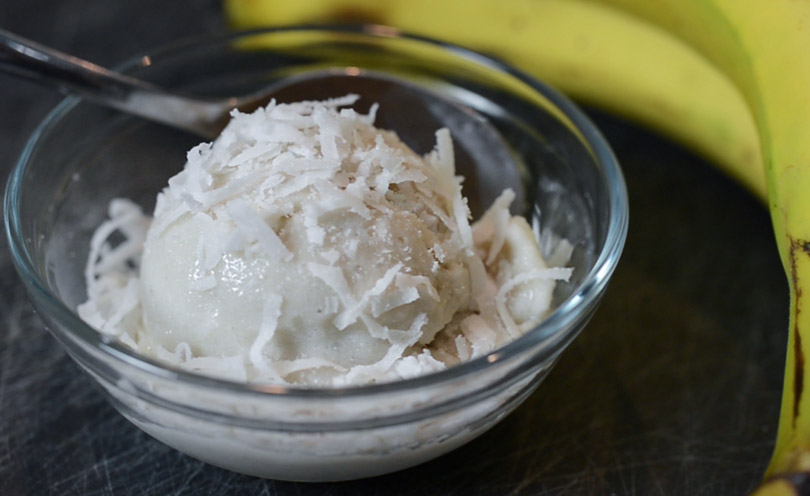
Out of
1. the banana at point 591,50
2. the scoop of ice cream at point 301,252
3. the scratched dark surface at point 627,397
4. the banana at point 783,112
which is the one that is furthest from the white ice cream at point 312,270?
the banana at point 591,50

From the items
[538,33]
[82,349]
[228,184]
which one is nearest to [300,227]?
[228,184]

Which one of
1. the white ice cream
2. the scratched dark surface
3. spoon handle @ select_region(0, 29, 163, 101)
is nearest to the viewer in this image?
the white ice cream

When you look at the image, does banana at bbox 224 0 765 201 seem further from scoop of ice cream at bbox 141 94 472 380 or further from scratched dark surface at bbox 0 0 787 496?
scoop of ice cream at bbox 141 94 472 380

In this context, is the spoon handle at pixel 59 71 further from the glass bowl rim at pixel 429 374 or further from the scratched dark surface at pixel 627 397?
the scratched dark surface at pixel 627 397

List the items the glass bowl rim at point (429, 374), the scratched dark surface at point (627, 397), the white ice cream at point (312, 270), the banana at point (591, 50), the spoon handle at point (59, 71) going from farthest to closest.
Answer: the banana at point (591, 50) → the spoon handle at point (59, 71) → the scratched dark surface at point (627, 397) → the white ice cream at point (312, 270) → the glass bowl rim at point (429, 374)

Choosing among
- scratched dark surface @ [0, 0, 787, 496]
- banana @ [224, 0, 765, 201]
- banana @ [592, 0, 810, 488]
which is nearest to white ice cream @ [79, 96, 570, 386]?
scratched dark surface @ [0, 0, 787, 496]
